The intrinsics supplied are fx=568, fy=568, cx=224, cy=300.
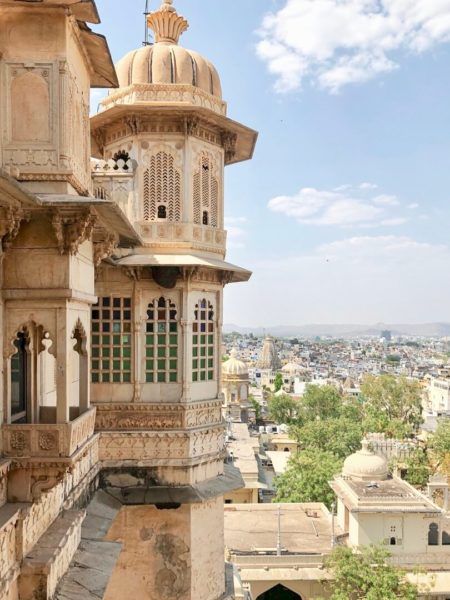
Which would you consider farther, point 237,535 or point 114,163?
point 237,535

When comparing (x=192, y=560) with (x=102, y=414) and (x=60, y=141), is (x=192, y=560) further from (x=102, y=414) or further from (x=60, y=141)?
(x=60, y=141)

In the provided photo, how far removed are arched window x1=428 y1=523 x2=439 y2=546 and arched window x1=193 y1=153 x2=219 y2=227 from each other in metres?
16.4

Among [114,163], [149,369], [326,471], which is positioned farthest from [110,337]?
[326,471]

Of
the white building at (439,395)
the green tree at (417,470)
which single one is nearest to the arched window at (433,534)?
the green tree at (417,470)

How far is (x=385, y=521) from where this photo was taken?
809 inches

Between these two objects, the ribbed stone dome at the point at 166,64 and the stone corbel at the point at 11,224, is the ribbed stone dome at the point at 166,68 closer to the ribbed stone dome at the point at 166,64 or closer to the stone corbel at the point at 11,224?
the ribbed stone dome at the point at 166,64

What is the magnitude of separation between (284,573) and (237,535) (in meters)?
3.03

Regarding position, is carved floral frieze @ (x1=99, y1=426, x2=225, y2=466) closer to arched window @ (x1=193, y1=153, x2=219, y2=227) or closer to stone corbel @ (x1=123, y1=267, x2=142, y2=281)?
stone corbel @ (x1=123, y1=267, x2=142, y2=281)

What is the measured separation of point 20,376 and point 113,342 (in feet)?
11.8

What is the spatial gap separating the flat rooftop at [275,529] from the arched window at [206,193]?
13.7 metres

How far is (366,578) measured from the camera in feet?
57.1

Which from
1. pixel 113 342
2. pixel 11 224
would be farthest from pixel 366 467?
pixel 11 224

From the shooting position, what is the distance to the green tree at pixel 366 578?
1703cm

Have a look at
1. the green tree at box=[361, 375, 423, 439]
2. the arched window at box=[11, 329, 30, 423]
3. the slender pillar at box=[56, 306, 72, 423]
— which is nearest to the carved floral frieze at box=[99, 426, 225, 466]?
the arched window at box=[11, 329, 30, 423]
